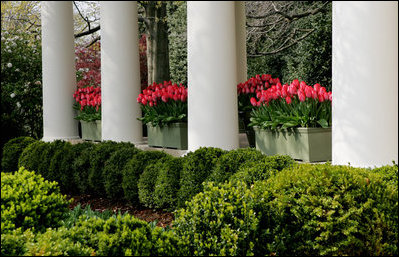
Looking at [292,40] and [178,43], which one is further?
[178,43]

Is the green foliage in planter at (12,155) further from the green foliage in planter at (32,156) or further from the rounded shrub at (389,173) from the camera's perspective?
the rounded shrub at (389,173)

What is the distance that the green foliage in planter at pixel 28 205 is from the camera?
6.97 meters

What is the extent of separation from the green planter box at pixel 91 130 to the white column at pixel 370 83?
1173 cm

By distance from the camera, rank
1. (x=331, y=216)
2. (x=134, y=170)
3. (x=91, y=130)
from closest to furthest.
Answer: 1. (x=331, y=216)
2. (x=134, y=170)
3. (x=91, y=130)

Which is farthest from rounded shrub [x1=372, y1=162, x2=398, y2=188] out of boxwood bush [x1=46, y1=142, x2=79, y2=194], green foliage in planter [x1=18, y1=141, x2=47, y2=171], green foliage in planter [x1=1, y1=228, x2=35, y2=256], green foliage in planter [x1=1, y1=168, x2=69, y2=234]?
green foliage in planter [x1=18, y1=141, x2=47, y2=171]

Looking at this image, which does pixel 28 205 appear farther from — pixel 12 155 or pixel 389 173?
pixel 12 155

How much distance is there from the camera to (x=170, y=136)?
1559 centimetres

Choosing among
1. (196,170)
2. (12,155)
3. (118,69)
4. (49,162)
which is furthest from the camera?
(12,155)

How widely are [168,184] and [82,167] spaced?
14.1 feet

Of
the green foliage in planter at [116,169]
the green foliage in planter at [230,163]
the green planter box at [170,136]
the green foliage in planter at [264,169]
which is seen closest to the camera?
the green foliage in planter at [264,169]

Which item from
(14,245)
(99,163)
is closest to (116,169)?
(99,163)

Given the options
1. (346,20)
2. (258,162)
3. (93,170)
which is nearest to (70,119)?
(93,170)

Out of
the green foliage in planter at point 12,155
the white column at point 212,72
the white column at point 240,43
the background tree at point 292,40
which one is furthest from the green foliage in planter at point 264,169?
the background tree at point 292,40

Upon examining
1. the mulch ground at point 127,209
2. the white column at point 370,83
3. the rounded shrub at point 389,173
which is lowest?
the mulch ground at point 127,209
